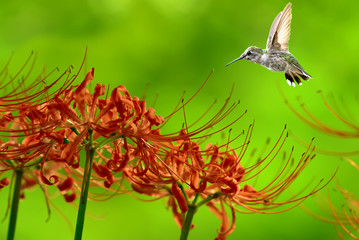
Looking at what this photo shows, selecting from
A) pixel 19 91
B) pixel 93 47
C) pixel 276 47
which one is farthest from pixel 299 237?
pixel 19 91

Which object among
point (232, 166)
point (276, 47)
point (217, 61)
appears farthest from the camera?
point (217, 61)

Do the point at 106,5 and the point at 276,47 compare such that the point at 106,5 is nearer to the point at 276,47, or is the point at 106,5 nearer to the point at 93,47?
the point at 93,47

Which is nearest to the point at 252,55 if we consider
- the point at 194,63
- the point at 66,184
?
the point at 66,184

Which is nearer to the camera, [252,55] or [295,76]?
[252,55]

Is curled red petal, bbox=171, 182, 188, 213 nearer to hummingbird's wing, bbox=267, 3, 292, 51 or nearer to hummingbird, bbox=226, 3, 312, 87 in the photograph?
hummingbird, bbox=226, 3, 312, 87

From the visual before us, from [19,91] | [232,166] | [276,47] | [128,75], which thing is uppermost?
[128,75]

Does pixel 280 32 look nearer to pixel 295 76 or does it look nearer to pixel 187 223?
pixel 295 76
